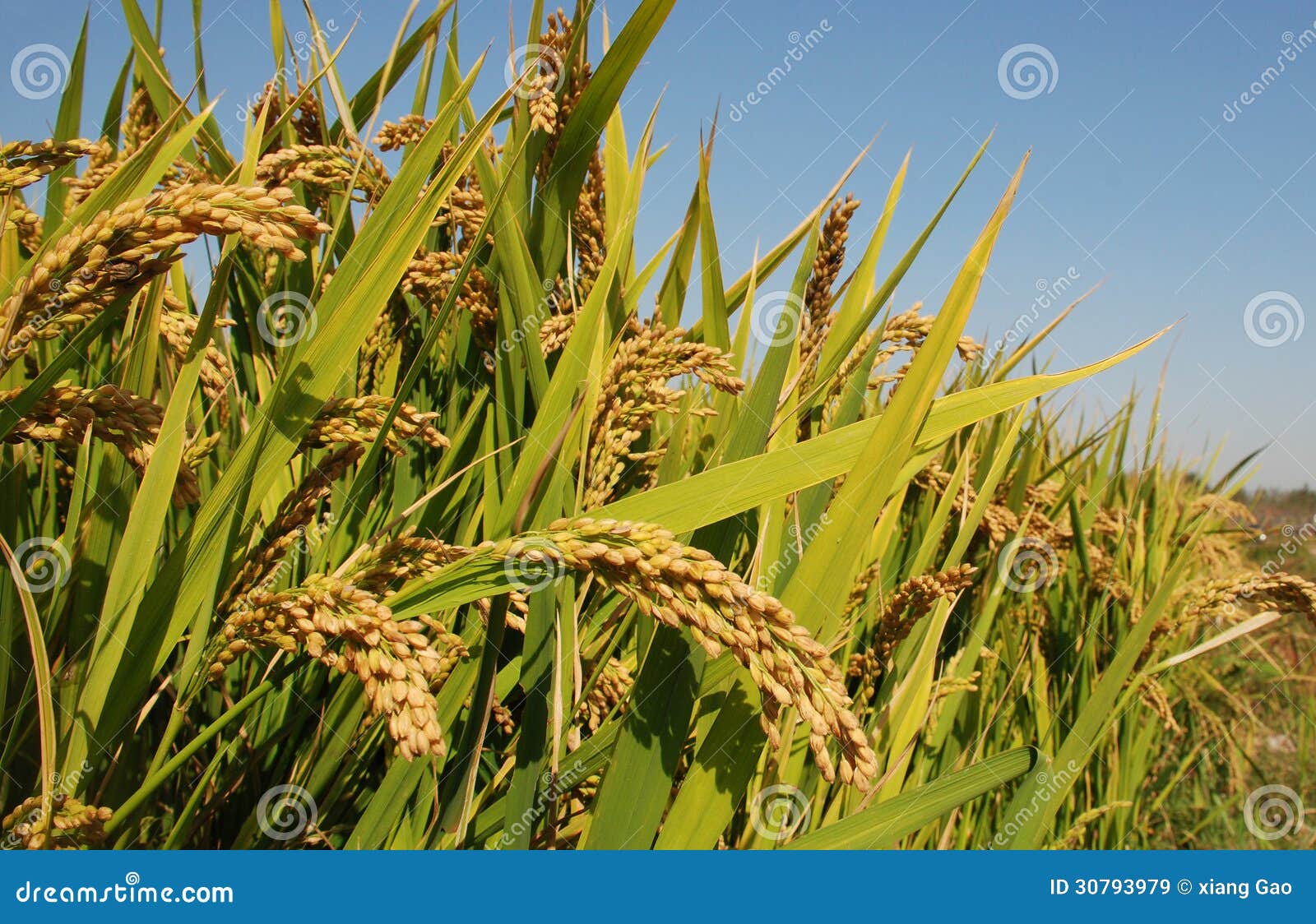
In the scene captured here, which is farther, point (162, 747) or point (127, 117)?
point (127, 117)

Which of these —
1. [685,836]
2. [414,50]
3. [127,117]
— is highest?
[414,50]

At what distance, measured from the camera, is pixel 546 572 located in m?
0.94

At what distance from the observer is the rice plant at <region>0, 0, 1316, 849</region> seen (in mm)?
827

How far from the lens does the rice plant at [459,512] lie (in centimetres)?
83

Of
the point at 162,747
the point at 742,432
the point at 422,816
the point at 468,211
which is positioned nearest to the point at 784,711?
the point at 742,432

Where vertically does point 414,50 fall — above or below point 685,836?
above

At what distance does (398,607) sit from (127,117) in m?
1.84

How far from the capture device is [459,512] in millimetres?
1483

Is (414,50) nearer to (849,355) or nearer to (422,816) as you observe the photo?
(849,355)

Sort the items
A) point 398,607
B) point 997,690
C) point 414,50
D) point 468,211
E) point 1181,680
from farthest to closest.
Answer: point 1181,680, point 997,690, point 414,50, point 468,211, point 398,607

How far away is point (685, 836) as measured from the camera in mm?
1000

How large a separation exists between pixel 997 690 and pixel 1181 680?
81.9 inches

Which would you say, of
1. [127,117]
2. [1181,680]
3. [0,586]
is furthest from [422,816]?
[1181,680]

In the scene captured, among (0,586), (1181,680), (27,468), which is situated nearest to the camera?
(0,586)
